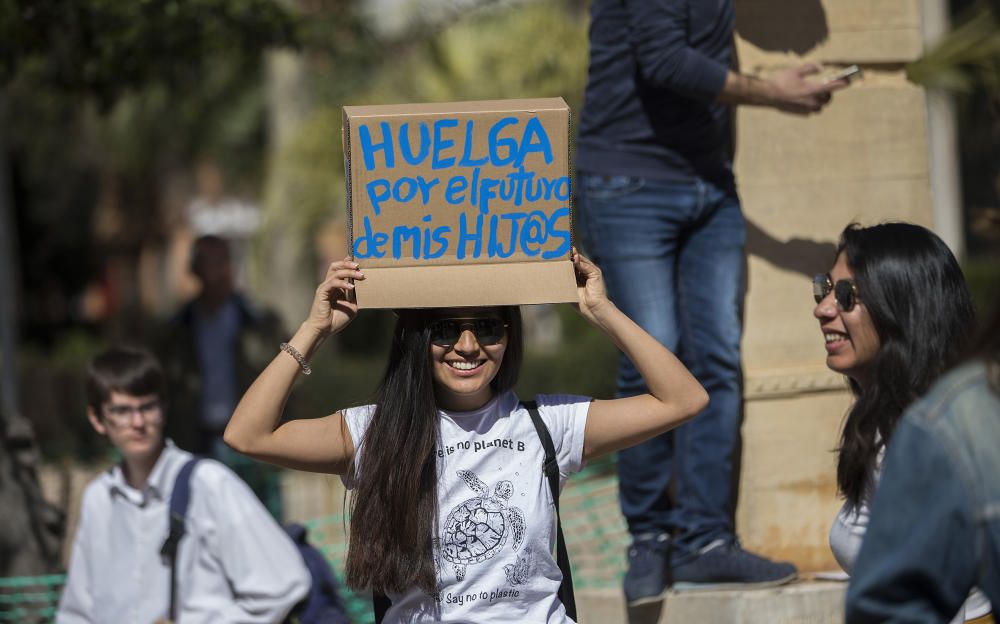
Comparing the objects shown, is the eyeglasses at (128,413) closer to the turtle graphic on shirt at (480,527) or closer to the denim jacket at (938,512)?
the turtle graphic on shirt at (480,527)

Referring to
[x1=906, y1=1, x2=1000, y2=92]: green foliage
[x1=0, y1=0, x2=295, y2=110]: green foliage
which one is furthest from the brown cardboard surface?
[x1=906, y1=1, x2=1000, y2=92]: green foliage

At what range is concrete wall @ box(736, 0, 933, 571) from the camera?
5.04 meters

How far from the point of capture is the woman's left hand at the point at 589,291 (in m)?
3.37

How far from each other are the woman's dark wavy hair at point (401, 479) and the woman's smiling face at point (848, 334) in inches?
29.7

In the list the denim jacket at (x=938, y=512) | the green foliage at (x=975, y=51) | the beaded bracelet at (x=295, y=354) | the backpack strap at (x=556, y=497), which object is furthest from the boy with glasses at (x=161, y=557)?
the green foliage at (x=975, y=51)

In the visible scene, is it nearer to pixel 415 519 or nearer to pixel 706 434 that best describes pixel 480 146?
pixel 415 519

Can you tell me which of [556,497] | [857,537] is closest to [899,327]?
[857,537]

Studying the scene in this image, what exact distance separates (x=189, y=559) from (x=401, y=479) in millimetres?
1173

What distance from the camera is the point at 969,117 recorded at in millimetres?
15500

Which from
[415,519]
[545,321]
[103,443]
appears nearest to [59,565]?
[415,519]

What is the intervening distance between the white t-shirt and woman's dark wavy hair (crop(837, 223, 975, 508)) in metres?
0.68

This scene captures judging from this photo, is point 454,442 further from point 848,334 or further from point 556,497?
point 848,334

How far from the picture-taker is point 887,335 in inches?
118

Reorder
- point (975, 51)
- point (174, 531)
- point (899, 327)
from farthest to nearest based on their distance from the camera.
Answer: point (975, 51)
point (174, 531)
point (899, 327)
